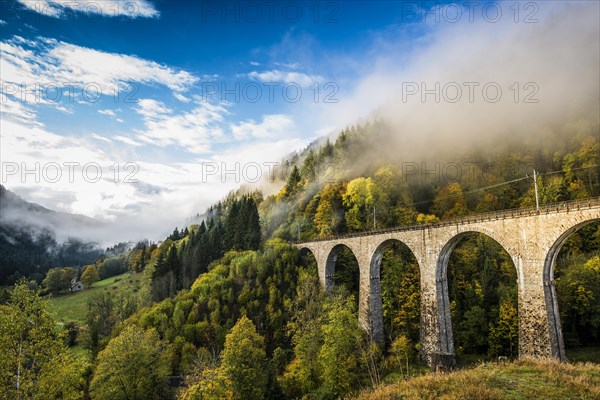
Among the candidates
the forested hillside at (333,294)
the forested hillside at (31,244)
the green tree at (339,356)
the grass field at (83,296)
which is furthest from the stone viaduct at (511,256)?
the forested hillside at (31,244)

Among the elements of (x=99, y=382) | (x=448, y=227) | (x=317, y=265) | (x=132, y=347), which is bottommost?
(x=99, y=382)

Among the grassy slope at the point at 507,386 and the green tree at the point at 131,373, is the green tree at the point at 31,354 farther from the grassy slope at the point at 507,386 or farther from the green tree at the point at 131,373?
the green tree at the point at 131,373

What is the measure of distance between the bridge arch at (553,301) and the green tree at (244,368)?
61.1ft

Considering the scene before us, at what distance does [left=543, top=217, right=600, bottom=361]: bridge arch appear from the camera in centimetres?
1848

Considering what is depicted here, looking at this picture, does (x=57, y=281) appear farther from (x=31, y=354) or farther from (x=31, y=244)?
(x=31, y=244)

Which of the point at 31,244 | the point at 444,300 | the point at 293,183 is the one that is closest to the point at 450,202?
the point at 444,300

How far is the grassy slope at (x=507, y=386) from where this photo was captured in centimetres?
997

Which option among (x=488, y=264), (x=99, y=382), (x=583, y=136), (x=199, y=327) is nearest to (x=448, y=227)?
(x=488, y=264)

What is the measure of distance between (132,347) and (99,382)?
3.07m

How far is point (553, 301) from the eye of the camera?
18.9 metres

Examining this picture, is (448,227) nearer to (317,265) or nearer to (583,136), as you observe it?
(317,265)

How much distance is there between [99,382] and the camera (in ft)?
82.4

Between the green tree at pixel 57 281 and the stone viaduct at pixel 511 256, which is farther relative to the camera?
the green tree at pixel 57 281

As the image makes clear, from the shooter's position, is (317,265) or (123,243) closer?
(317,265)
